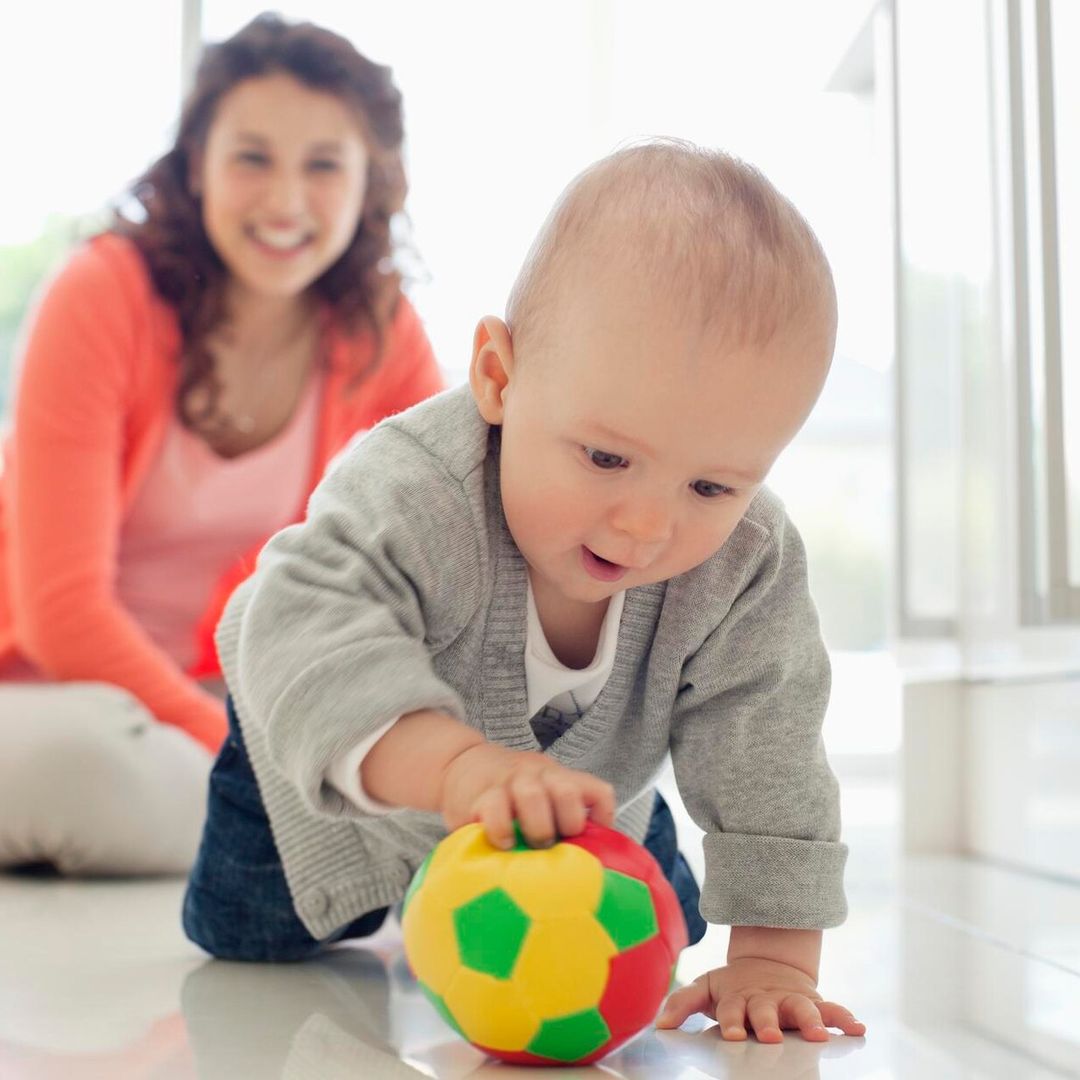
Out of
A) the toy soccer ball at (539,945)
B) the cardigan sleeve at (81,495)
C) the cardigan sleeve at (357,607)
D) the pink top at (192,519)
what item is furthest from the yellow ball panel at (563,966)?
the pink top at (192,519)

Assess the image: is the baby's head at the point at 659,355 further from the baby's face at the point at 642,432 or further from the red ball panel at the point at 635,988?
the red ball panel at the point at 635,988

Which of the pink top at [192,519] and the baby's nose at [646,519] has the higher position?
the pink top at [192,519]

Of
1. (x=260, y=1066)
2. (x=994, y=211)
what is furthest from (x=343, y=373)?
(x=260, y=1066)

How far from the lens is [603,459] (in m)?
0.80

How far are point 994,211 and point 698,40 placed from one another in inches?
55.0

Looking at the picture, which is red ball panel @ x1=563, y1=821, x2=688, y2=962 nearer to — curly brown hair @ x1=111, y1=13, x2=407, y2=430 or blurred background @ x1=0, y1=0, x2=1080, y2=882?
blurred background @ x1=0, y1=0, x2=1080, y2=882

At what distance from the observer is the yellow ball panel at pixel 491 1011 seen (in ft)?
2.25

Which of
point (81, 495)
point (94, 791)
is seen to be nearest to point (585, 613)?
point (94, 791)

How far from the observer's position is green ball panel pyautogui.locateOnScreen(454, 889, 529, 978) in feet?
2.22

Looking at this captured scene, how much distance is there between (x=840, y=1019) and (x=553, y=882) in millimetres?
250

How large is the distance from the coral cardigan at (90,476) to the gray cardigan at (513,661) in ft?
2.17

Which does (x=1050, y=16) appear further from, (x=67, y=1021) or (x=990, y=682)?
(x=67, y=1021)

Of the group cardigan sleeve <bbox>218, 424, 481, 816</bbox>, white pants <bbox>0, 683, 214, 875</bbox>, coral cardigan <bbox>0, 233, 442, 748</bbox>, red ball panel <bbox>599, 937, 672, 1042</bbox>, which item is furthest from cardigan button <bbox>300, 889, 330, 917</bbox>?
coral cardigan <bbox>0, 233, 442, 748</bbox>

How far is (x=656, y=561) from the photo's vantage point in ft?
2.71
